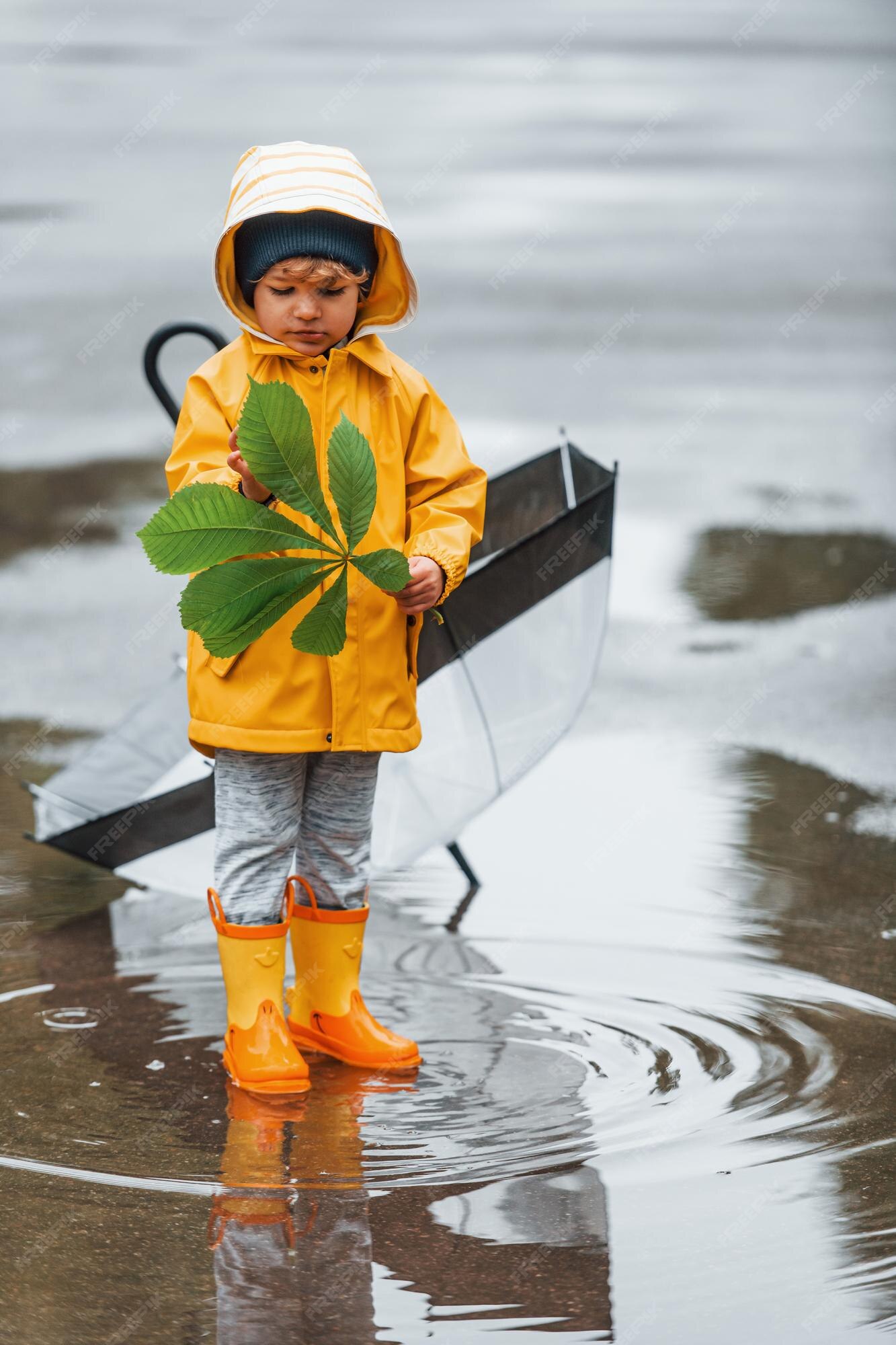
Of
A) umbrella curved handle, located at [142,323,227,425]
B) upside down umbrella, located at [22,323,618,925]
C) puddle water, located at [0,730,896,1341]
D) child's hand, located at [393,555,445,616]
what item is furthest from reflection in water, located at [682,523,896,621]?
child's hand, located at [393,555,445,616]

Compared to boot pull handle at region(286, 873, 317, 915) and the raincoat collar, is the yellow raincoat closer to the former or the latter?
the raincoat collar

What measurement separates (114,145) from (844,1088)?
23.1 feet

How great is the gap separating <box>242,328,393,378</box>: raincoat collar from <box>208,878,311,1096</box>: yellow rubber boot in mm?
741

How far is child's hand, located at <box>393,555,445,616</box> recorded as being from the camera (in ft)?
6.94

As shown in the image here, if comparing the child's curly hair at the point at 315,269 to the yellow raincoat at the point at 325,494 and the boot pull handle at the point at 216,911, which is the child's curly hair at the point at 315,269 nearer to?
the yellow raincoat at the point at 325,494

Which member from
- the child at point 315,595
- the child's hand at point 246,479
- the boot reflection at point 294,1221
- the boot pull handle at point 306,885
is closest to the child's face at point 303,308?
the child at point 315,595

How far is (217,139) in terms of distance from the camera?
805cm

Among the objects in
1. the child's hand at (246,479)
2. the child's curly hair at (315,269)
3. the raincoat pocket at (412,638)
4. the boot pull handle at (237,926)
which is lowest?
the boot pull handle at (237,926)

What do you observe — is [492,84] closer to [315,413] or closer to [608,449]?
[608,449]

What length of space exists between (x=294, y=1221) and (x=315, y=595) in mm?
798

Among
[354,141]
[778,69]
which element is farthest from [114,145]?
[778,69]

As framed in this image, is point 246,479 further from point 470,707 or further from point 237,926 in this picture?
point 470,707

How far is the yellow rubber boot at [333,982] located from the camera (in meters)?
2.30

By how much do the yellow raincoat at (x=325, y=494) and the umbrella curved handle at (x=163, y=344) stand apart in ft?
1.24
